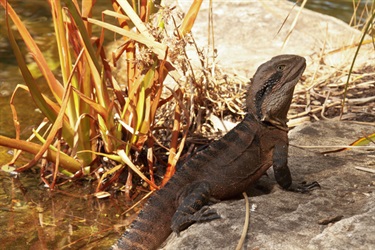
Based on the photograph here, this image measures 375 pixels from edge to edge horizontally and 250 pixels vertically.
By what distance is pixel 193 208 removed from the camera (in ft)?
12.5

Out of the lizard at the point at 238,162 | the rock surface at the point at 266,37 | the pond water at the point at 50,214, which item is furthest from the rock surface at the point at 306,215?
the rock surface at the point at 266,37

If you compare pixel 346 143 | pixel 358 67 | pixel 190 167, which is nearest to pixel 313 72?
pixel 358 67

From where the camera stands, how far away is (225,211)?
148 inches

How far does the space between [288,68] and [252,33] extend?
4.18 meters

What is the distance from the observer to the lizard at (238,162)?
153 inches

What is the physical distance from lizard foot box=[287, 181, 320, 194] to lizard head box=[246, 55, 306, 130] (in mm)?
436

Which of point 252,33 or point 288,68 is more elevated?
point 288,68

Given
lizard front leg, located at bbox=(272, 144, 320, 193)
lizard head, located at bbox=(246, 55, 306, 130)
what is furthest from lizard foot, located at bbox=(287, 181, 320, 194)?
lizard head, located at bbox=(246, 55, 306, 130)

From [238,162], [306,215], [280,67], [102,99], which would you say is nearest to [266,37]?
[102,99]

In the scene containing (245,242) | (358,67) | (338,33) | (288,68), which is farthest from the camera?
(338,33)

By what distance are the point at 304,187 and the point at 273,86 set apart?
62cm

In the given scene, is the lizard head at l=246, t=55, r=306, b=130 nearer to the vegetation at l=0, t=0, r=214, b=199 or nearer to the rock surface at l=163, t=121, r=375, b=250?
the rock surface at l=163, t=121, r=375, b=250

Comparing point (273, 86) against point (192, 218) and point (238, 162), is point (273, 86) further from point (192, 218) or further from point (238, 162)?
point (192, 218)

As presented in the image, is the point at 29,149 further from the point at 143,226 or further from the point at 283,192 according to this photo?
the point at 283,192
